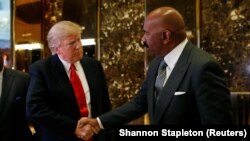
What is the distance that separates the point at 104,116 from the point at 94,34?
2.43m

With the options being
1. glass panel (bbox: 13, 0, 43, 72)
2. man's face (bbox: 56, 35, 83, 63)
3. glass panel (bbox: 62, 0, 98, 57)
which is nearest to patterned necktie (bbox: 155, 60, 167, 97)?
man's face (bbox: 56, 35, 83, 63)

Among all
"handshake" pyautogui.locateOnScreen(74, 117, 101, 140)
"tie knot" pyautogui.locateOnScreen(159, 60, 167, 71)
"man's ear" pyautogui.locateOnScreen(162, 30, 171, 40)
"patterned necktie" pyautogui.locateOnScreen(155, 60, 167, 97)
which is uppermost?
"man's ear" pyautogui.locateOnScreen(162, 30, 171, 40)

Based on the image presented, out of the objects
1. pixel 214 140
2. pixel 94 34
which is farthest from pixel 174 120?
pixel 94 34

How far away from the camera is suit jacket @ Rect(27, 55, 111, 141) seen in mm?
2783

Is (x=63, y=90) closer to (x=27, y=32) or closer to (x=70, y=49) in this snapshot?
(x=70, y=49)

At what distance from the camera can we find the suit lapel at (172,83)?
2.28 meters

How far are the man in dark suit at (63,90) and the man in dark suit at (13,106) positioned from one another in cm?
13

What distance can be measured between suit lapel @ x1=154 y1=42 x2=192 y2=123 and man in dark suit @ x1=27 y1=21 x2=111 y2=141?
0.70m

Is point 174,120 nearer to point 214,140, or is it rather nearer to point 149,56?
point 214,140

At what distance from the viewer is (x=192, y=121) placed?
2.24 metres

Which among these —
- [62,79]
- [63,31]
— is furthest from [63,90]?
[63,31]

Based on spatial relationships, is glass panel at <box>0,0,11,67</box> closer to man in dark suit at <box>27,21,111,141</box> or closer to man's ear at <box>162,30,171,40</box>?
man in dark suit at <box>27,21,111,141</box>

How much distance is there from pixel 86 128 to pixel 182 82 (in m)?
0.80

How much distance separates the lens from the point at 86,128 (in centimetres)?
276
